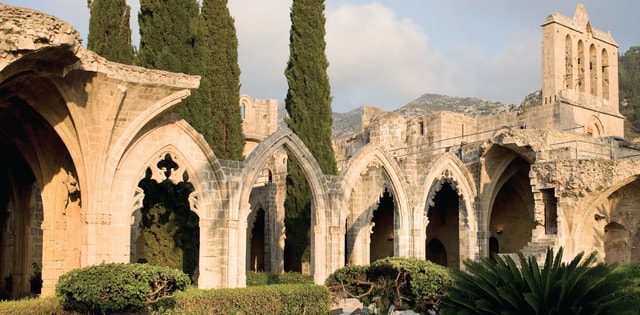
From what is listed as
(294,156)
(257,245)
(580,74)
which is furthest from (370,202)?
(580,74)

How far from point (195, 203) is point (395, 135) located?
15475mm

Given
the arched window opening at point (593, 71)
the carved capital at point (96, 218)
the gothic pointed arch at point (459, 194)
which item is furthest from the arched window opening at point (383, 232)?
the carved capital at point (96, 218)

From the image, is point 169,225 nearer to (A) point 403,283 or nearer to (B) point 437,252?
(A) point 403,283

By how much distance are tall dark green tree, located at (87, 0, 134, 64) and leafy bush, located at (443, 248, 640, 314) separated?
10702mm

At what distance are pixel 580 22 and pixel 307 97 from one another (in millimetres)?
14846

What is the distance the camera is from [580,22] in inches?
1192

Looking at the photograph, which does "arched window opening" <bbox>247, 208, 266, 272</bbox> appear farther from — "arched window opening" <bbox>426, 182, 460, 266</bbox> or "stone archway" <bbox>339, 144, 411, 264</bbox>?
"arched window opening" <bbox>426, 182, 460, 266</bbox>

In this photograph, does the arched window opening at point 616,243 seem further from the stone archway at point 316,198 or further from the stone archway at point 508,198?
the stone archway at point 316,198

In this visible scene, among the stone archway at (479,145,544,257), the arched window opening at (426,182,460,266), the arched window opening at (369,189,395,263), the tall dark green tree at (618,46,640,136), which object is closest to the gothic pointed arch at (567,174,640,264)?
the stone archway at (479,145,544,257)

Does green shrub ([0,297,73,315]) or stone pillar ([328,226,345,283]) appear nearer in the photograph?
green shrub ([0,297,73,315])

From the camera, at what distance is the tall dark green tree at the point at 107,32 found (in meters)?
16.9

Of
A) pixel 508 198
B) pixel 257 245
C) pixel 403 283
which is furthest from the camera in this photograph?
pixel 257 245

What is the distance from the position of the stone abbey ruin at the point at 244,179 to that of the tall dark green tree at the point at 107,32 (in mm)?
2588

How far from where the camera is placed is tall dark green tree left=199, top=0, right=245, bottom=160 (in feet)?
63.2
